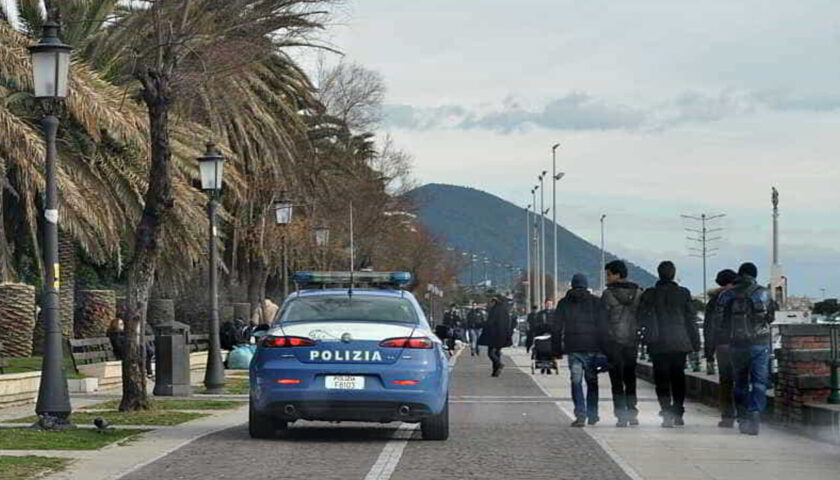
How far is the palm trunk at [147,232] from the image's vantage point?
20.9m

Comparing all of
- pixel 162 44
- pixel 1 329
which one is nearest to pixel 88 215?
pixel 1 329

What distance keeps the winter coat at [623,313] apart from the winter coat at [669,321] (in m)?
0.14

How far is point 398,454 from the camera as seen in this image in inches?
609

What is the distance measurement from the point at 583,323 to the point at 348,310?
343 cm

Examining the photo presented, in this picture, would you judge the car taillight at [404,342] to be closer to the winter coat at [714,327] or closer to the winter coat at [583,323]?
the winter coat at [583,323]

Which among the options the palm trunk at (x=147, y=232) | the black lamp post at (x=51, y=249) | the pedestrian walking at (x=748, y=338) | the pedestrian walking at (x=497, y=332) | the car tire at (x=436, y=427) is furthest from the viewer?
the pedestrian walking at (x=497, y=332)

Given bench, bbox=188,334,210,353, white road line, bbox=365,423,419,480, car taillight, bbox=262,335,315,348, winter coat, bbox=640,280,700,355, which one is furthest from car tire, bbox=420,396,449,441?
bench, bbox=188,334,210,353

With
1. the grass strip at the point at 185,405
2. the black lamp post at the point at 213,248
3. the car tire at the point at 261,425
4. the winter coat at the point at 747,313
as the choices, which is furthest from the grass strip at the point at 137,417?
the winter coat at the point at 747,313

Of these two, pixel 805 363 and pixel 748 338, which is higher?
pixel 748 338

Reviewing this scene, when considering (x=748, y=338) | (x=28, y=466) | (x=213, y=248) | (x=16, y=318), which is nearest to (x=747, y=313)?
(x=748, y=338)

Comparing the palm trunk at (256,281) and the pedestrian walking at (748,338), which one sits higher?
the palm trunk at (256,281)

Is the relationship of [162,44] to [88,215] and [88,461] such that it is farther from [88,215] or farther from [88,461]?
[88,215]

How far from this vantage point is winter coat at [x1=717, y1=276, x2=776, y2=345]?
60.9 ft

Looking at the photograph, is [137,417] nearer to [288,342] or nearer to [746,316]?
[288,342]
